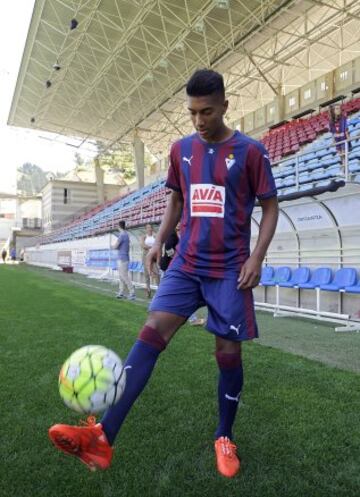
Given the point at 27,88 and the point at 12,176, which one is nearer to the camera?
the point at 27,88

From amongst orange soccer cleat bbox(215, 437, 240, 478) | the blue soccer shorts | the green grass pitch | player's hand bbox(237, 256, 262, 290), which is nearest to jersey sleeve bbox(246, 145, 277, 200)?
player's hand bbox(237, 256, 262, 290)

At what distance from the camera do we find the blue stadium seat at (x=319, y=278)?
8.81m

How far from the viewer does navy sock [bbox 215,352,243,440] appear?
8.54 feet

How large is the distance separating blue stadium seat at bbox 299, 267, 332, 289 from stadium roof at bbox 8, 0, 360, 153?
15222 mm

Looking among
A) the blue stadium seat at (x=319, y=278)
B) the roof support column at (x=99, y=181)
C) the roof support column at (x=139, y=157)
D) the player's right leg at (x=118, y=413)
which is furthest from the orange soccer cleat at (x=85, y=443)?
the roof support column at (x=99, y=181)

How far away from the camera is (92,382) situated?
7.18 feet

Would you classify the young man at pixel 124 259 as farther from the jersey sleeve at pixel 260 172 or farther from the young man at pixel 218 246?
the jersey sleeve at pixel 260 172

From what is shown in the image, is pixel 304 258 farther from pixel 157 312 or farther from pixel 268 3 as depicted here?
pixel 268 3

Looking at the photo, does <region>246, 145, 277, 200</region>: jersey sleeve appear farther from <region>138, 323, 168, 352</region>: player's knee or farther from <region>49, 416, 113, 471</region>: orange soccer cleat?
<region>49, 416, 113, 471</region>: orange soccer cleat

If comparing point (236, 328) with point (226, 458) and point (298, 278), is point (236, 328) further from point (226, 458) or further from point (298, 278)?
point (298, 278)

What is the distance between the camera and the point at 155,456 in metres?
2.67

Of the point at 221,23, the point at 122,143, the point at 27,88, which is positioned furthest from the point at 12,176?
the point at 221,23

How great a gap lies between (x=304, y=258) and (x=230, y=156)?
7.82 m

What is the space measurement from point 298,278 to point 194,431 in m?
6.91
